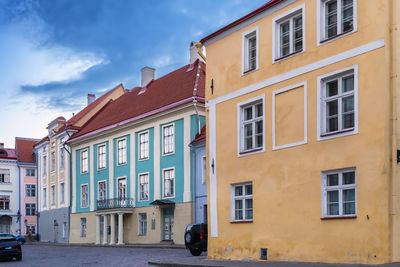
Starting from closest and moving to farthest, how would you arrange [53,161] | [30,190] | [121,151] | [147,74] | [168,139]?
1. [168,139]
2. [121,151]
3. [147,74]
4. [53,161]
5. [30,190]

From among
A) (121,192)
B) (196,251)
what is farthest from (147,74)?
(196,251)

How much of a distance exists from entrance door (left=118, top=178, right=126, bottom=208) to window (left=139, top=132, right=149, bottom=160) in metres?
2.97

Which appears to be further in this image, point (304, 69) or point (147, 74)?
point (147, 74)

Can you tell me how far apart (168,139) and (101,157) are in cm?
920

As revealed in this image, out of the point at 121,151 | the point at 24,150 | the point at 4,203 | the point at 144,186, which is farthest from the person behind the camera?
the point at 24,150

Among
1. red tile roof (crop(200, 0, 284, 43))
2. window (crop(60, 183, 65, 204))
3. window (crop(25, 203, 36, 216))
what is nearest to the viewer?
red tile roof (crop(200, 0, 284, 43))

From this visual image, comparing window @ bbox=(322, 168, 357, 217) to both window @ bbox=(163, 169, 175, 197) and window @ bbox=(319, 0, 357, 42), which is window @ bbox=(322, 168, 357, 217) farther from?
window @ bbox=(163, 169, 175, 197)

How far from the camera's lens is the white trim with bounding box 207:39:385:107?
43.8ft

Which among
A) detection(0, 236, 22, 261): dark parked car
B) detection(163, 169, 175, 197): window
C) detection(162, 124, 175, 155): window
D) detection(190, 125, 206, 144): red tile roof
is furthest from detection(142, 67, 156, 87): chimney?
detection(0, 236, 22, 261): dark parked car

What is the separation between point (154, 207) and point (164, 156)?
3.48 metres

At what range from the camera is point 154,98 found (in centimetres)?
3822

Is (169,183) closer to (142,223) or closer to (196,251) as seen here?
(142,223)

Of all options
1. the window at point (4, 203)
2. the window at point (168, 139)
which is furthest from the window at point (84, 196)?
the window at point (4, 203)

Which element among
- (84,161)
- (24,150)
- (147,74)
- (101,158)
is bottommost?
(84,161)
